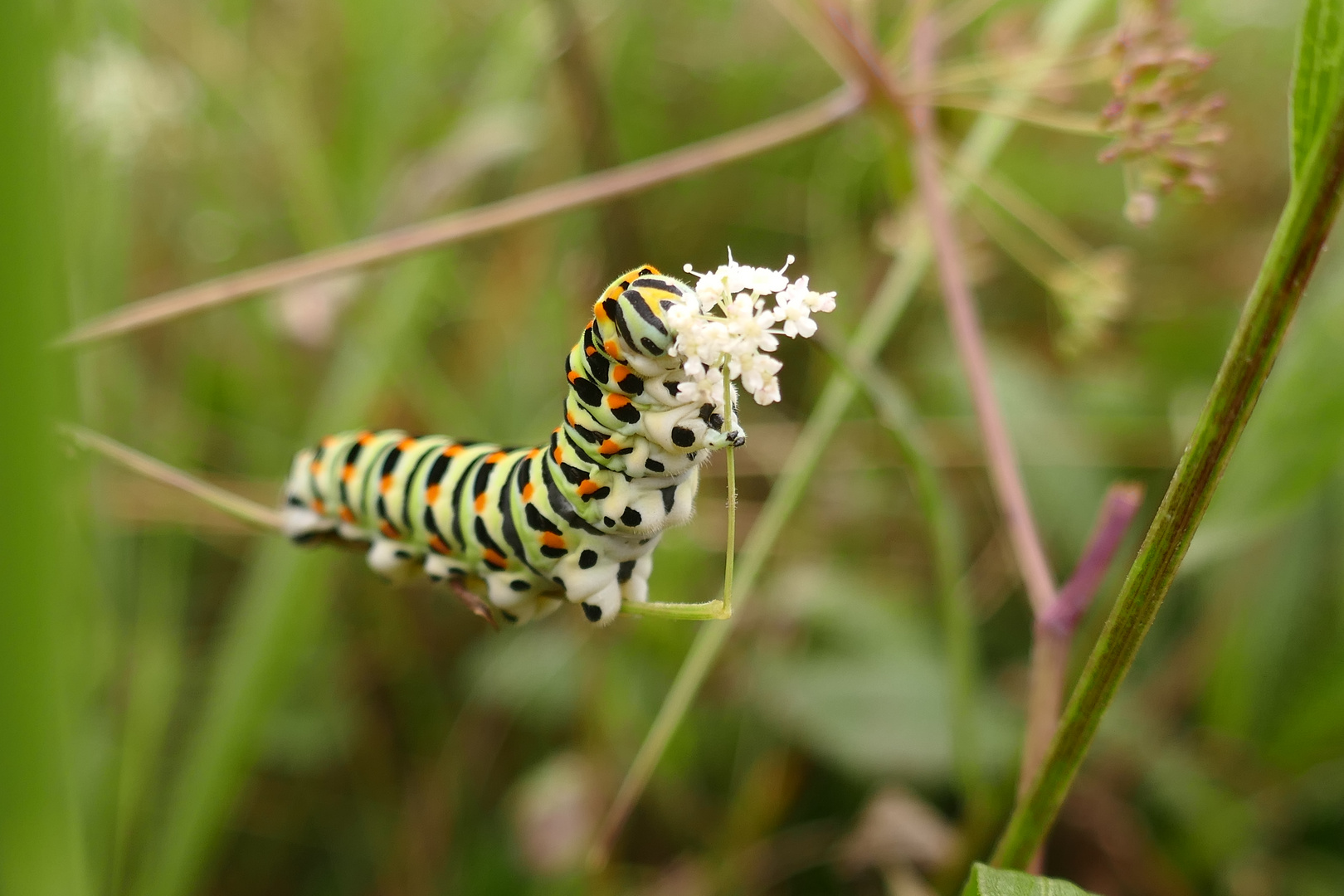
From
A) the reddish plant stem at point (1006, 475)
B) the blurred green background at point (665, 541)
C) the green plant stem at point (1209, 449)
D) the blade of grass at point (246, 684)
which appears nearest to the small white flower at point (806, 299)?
the green plant stem at point (1209, 449)

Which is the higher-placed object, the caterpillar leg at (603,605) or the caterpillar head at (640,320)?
the caterpillar head at (640,320)

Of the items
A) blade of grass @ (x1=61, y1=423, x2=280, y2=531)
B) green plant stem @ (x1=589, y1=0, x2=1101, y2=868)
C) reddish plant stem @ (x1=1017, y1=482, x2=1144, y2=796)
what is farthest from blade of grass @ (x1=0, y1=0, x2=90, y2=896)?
reddish plant stem @ (x1=1017, y1=482, x2=1144, y2=796)

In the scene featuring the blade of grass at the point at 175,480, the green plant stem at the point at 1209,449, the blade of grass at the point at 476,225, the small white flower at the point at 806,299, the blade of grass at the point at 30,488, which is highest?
the blade of grass at the point at 476,225

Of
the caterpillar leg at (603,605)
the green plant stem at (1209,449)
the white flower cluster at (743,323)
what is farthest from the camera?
the caterpillar leg at (603,605)

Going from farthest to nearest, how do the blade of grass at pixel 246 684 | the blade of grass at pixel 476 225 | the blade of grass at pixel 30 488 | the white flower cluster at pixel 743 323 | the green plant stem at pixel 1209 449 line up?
the blade of grass at pixel 246 684, the blade of grass at pixel 476 225, the white flower cluster at pixel 743 323, the green plant stem at pixel 1209 449, the blade of grass at pixel 30 488

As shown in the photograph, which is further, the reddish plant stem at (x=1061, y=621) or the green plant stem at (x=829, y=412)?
the green plant stem at (x=829, y=412)

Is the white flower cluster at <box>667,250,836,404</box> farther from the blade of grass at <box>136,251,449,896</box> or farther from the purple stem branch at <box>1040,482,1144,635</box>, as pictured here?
the blade of grass at <box>136,251,449,896</box>

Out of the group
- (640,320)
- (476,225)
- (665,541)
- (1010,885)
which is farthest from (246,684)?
(1010,885)

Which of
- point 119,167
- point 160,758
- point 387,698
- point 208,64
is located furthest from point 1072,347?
point 208,64

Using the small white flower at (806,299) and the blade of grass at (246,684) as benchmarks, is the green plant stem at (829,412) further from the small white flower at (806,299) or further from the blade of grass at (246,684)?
the blade of grass at (246,684)
